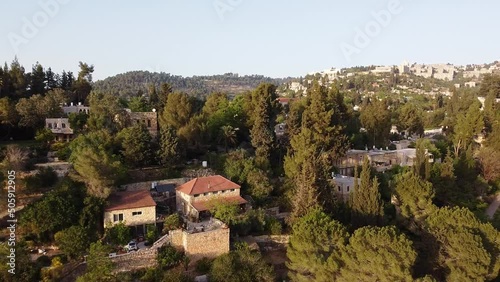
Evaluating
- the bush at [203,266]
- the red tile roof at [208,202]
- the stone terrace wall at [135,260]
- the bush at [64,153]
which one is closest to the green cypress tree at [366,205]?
the red tile roof at [208,202]

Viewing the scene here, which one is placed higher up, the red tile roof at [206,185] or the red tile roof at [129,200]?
the red tile roof at [206,185]

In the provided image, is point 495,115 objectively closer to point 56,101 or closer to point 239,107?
point 239,107

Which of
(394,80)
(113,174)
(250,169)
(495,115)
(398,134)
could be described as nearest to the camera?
(113,174)

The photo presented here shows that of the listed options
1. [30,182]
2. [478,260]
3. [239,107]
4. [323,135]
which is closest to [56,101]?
[30,182]

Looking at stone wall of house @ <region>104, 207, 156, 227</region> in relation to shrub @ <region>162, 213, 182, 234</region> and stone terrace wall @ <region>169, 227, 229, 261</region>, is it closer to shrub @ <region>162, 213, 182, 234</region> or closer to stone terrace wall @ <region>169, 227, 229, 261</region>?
shrub @ <region>162, 213, 182, 234</region>

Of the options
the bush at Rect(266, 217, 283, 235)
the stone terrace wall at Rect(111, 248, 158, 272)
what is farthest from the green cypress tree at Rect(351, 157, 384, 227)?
the stone terrace wall at Rect(111, 248, 158, 272)

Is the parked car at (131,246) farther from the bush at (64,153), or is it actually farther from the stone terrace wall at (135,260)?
the bush at (64,153)

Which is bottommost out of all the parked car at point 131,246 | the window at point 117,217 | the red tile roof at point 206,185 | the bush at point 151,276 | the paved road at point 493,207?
the paved road at point 493,207
